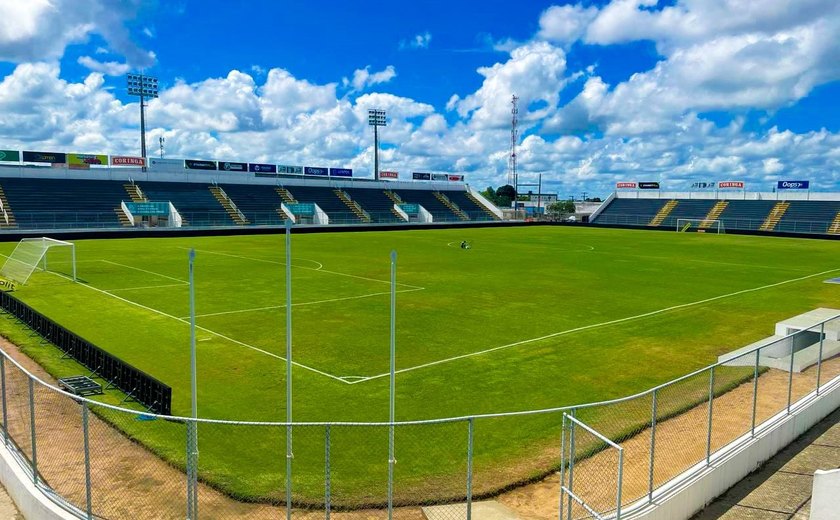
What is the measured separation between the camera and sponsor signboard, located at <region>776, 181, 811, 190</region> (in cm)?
9844

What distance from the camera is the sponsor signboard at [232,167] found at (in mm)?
98106

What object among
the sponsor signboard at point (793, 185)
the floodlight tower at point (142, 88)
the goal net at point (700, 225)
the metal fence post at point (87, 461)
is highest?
the floodlight tower at point (142, 88)

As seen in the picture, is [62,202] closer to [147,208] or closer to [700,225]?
[147,208]

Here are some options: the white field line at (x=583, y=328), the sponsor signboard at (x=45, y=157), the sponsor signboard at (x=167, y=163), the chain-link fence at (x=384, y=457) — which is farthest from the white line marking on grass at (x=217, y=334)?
the sponsor signboard at (x=167, y=163)

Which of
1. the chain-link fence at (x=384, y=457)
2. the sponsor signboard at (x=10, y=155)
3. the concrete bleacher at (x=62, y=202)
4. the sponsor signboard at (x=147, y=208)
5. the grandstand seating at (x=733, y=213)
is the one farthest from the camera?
the grandstand seating at (x=733, y=213)

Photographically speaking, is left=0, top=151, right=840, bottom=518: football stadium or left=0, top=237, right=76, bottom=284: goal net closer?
left=0, top=151, right=840, bottom=518: football stadium

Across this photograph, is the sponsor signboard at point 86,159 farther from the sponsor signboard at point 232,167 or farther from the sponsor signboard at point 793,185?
the sponsor signboard at point 793,185

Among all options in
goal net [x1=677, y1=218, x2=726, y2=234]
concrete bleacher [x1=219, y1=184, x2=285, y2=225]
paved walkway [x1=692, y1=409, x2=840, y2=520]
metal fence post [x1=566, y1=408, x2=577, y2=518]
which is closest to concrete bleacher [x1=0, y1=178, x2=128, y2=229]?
concrete bleacher [x1=219, y1=184, x2=285, y2=225]

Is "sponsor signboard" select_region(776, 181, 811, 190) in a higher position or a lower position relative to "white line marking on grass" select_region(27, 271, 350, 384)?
higher

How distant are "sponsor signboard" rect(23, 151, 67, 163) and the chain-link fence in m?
77.2

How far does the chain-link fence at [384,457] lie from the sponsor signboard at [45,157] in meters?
77.2

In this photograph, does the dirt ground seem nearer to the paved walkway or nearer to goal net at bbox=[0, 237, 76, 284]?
the paved walkway

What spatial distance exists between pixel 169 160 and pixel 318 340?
81658 mm

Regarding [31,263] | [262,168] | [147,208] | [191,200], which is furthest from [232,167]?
[31,263]
